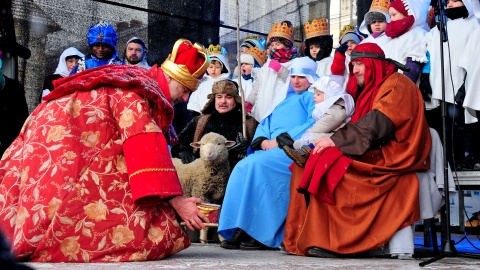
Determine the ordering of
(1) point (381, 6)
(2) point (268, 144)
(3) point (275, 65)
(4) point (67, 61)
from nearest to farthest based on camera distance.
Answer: (2) point (268, 144)
(3) point (275, 65)
(1) point (381, 6)
(4) point (67, 61)

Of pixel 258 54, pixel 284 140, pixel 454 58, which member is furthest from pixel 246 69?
pixel 454 58

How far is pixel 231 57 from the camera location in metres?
8.57

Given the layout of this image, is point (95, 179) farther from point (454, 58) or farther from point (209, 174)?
point (454, 58)

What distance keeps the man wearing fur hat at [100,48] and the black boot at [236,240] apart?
8.23ft

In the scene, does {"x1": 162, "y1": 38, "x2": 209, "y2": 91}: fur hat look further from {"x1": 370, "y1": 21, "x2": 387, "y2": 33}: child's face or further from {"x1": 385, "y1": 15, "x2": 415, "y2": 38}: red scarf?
{"x1": 370, "y1": 21, "x2": 387, "y2": 33}: child's face

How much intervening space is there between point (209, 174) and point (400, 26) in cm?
201

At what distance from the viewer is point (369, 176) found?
14.2 ft

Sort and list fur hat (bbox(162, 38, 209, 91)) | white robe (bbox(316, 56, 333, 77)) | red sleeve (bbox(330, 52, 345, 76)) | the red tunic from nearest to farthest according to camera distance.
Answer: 1. fur hat (bbox(162, 38, 209, 91))
2. the red tunic
3. red sleeve (bbox(330, 52, 345, 76))
4. white robe (bbox(316, 56, 333, 77))

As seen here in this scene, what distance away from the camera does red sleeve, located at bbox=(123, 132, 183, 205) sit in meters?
3.50

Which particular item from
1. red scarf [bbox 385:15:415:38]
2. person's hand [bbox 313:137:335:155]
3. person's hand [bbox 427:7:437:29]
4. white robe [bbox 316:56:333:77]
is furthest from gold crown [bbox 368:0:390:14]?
person's hand [bbox 313:137:335:155]

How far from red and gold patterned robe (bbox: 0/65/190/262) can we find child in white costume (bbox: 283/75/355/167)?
1.21m

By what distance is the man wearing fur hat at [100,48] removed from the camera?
7047mm

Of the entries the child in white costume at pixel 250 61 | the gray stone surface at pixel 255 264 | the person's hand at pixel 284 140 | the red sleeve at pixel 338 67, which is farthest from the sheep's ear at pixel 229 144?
the gray stone surface at pixel 255 264

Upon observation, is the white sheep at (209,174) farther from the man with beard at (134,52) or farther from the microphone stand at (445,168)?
the microphone stand at (445,168)
